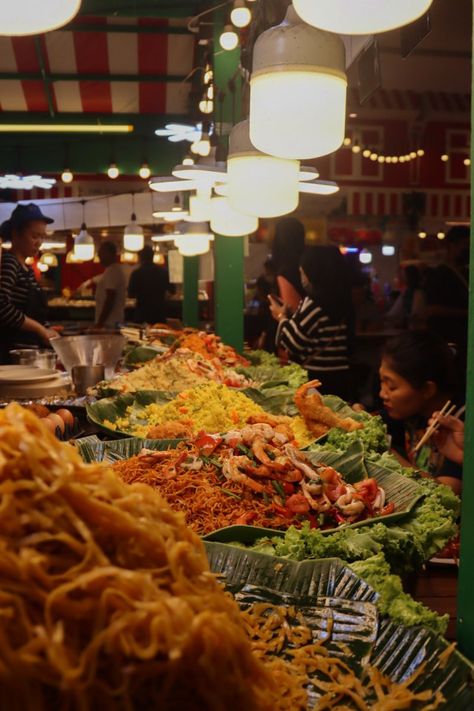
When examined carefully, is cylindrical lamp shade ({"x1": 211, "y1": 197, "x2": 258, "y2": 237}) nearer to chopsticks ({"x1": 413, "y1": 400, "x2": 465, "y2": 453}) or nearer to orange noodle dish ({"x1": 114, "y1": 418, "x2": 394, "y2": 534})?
chopsticks ({"x1": 413, "y1": 400, "x2": 465, "y2": 453})

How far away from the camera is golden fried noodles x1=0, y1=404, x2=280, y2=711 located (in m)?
0.97

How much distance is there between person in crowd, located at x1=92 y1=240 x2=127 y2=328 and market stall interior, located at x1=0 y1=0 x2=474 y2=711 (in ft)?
8.77

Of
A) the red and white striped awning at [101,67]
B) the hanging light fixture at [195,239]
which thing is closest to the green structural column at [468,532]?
the hanging light fixture at [195,239]

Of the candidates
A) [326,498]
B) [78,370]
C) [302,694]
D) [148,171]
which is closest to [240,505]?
[326,498]

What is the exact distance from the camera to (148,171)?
38.4 ft

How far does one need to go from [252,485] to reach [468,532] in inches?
38.4

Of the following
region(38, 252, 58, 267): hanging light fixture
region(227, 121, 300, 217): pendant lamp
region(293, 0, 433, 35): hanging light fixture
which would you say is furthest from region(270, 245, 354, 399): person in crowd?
region(38, 252, 58, 267): hanging light fixture

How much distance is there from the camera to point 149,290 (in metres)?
13.5

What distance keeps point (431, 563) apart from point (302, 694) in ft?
4.13

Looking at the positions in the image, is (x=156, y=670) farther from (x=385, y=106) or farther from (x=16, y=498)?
(x=385, y=106)

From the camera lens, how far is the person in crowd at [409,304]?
11.0m

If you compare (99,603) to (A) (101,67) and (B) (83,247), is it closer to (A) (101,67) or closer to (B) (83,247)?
(A) (101,67)

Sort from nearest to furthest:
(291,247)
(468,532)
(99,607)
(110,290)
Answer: (99,607), (468,532), (291,247), (110,290)

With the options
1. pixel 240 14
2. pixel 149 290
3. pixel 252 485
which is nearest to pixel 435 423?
pixel 252 485
